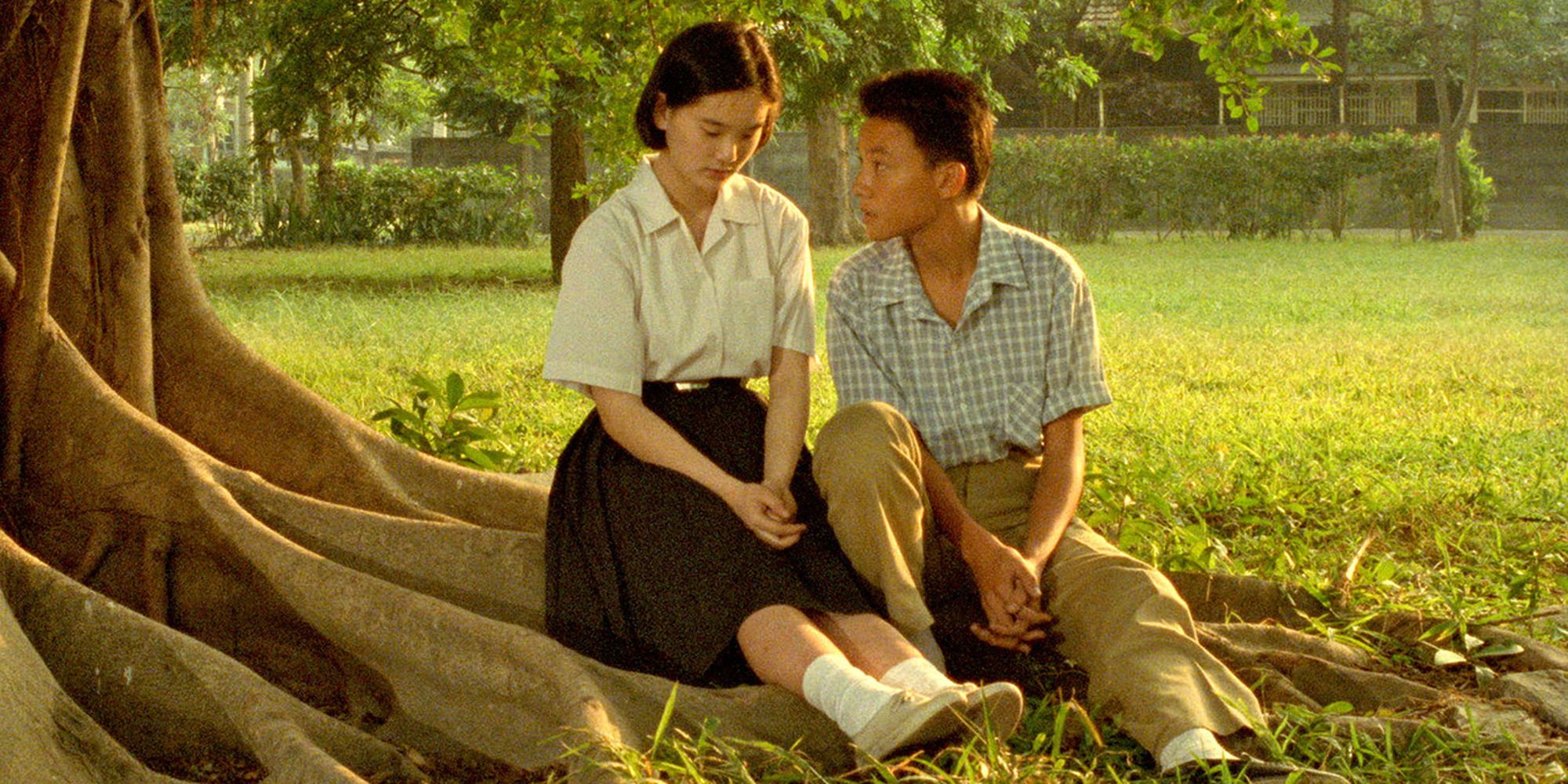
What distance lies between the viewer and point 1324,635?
13.7 feet

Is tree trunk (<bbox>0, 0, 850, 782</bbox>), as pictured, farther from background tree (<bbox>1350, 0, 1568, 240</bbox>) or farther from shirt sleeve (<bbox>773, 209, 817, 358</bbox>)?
background tree (<bbox>1350, 0, 1568, 240</bbox>)

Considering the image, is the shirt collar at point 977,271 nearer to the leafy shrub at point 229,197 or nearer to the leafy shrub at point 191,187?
the leafy shrub at point 229,197

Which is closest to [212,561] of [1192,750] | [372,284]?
[1192,750]

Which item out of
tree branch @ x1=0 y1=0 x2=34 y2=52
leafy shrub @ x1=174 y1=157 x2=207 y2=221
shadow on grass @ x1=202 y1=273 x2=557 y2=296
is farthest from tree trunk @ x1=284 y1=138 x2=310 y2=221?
tree branch @ x1=0 y1=0 x2=34 y2=52

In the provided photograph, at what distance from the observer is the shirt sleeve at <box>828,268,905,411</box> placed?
398cm

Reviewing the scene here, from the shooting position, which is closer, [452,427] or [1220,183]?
[452,427]

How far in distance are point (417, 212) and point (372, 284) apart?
7709 millimetres

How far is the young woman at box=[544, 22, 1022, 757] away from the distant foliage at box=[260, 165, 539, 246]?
1886cm

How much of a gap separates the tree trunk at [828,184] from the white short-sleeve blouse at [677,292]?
19.5 meters

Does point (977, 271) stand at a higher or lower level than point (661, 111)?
lower

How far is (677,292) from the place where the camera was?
3.72m

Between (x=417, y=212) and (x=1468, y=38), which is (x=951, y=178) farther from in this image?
(x=1468, y=38)

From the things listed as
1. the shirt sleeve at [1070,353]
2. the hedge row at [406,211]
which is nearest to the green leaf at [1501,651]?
the shirt sleeve at [1070,353]

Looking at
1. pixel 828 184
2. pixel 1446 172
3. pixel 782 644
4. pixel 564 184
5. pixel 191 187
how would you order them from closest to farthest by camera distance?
pixel 782 644 < pixel 564 184 < pixel 1446 172 < pixel 828 184 < pixel 191 187
